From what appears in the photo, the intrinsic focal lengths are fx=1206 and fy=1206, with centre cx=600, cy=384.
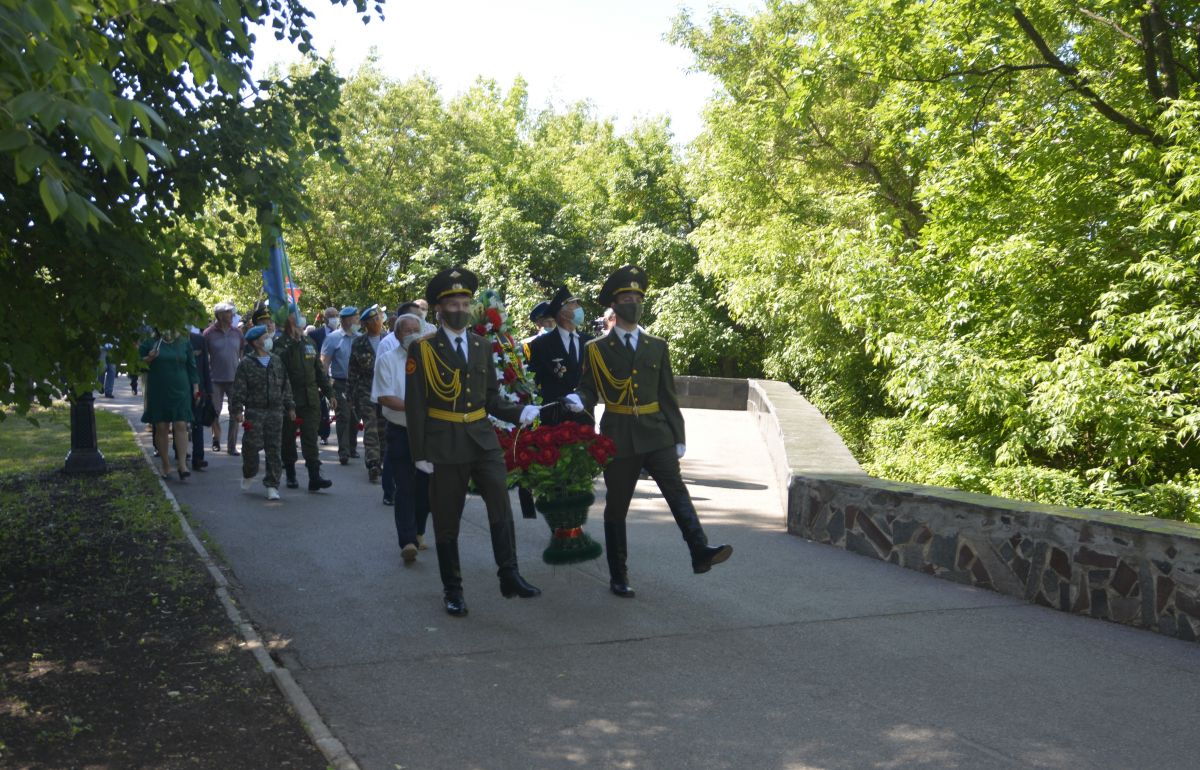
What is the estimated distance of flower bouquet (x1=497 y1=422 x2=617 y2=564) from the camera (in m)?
7.70

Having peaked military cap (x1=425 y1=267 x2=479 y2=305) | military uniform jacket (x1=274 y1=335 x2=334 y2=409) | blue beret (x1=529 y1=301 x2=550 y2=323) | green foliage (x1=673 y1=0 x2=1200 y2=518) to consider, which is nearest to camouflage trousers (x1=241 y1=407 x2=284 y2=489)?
military uniform jacket (x1=274 y1=335 x2=334 y2=409)

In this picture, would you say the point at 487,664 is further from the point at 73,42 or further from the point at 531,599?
the point at 73,42

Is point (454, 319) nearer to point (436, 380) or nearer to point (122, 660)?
point (436, 380)

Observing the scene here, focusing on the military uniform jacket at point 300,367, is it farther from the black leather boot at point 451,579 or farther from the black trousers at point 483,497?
the black leather boot at point 451,579

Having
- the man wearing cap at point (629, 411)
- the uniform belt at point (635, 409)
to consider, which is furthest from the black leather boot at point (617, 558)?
the uniform belt at point (635, 409)

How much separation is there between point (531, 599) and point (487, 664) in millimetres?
1500

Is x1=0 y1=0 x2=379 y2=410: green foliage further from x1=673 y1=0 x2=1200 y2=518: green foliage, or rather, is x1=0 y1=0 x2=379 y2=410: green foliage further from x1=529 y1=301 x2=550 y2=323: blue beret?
x1=673 y1=0 x2=1200 y2=518: green foliage

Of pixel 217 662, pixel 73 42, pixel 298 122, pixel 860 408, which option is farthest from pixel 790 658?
pixel 860 408

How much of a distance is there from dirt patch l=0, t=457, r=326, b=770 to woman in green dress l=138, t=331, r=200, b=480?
3.12 meters

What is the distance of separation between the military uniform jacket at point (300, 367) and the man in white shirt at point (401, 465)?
379 cm

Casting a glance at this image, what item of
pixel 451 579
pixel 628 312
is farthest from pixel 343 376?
pixel 451 579

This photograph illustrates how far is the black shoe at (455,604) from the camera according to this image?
714 centimetres

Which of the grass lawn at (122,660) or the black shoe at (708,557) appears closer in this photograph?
the grass lawn at (122,660)

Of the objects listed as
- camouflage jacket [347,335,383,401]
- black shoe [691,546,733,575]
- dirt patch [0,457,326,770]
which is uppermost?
camouflage jacket [347,335,383,401]
